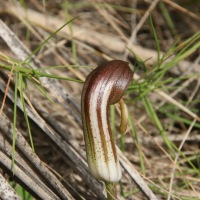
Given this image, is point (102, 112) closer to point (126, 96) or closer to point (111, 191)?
point (111, 191)

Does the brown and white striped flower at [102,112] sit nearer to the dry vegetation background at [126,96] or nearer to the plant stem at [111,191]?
the plant stem at [111,191]

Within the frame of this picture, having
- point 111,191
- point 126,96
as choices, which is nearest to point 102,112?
point 111,191

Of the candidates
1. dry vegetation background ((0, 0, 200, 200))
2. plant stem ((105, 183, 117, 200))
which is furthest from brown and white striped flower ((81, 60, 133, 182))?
dry vegetation background ((0, 0, 200, 200))

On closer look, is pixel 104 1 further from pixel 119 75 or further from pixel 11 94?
pixel 119 75

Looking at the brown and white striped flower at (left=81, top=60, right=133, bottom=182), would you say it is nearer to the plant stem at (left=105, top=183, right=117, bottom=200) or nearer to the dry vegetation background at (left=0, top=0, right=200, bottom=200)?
the plant stem at (left=105, top=183, right=117, bottom=200)

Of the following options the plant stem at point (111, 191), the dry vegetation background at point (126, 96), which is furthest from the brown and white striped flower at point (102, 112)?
the dry vegetation background at point (126, 96)

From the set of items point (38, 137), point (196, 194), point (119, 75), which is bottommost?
point (196, 194)

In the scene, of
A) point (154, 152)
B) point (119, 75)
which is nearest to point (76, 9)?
point (154, 152)
